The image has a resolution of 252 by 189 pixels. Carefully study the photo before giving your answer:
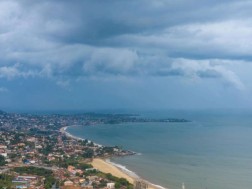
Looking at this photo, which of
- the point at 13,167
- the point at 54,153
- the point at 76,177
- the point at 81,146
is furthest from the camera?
the point at 81,146

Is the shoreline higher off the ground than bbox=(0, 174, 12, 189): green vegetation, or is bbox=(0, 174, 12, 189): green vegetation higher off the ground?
the shoreline

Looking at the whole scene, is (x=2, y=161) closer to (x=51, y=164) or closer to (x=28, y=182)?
(x=51, y=164)

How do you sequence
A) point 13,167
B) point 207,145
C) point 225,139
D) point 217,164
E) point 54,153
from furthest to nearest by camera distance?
point 225,139
point 207,145
point 54,153
point 217,164
point 13,167

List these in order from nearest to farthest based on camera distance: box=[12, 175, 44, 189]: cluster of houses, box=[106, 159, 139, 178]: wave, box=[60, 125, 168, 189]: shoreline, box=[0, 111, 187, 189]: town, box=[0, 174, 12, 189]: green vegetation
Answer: box=[0, 174, 12, 189]: green vegetation → box=[12, 175, 44, 189]: cluster of houses → box=[0, 111, 187, 189]: town → box=[60, 125, 168, 189]: shoreline → box=[106, 159, 139, 178]: wave

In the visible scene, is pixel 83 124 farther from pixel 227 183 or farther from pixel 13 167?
pixel 227 183

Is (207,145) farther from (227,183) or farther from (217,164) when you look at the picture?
(227,183)

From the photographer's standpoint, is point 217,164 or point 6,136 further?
point 6,136

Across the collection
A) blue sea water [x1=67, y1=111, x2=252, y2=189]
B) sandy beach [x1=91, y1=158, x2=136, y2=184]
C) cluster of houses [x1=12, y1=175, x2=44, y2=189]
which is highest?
blue sea water [x1=67, y1=111, x2=252, y2=189]

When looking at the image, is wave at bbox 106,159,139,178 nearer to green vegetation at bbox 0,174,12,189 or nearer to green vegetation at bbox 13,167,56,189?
green vegetation at bbox 13,167,56,189

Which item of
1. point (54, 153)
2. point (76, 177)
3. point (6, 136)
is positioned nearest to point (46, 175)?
point (76, 177)

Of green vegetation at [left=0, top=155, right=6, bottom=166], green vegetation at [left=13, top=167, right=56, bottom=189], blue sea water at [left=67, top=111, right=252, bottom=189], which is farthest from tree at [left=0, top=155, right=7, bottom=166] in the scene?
blue sea water at [left=67, top=111, right=252, bottom=189]
